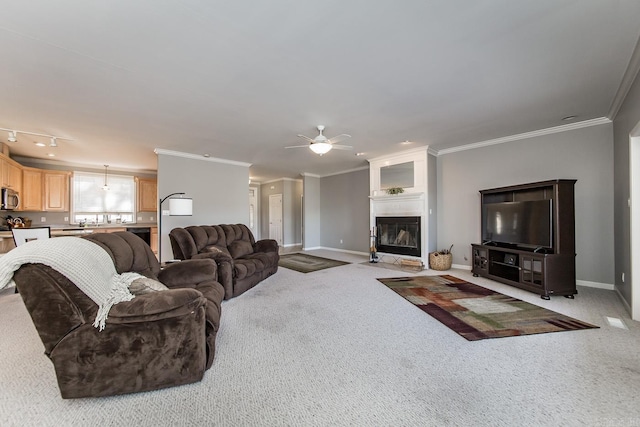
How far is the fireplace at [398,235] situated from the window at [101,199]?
700 cm

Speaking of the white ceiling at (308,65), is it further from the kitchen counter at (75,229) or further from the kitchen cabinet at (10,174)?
the kitchen counter at (75,229)

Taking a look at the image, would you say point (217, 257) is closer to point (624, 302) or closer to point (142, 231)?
point (142, 231)

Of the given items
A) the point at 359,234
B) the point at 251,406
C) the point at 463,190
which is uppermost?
the point at 463,190

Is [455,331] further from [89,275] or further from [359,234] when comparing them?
[359,234]

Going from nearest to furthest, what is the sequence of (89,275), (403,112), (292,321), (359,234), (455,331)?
(89,275) → (455,331) → (292,321) → (403,112) → (359,234)

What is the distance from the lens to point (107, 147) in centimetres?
516

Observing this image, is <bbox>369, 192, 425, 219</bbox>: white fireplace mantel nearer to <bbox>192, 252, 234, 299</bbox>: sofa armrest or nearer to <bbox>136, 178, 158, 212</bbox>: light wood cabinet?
<bbox>192, 252, 234, 299</bbox>: sofa armrest

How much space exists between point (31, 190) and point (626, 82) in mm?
10338

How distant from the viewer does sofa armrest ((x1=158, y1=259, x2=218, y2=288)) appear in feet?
8.85

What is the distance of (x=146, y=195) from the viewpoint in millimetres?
7477

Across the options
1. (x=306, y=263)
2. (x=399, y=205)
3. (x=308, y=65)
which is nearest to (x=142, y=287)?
(x=308, y=65)

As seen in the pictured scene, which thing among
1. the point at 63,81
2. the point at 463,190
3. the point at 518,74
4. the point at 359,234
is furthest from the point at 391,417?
the point at 359,234

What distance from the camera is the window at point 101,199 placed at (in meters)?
6.60

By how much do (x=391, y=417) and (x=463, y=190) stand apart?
4927 mm
